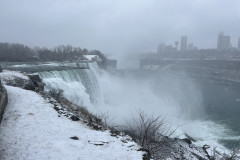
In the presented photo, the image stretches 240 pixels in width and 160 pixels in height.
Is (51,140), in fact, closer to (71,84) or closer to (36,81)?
(36,81)

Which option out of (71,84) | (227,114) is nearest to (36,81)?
(71,84)

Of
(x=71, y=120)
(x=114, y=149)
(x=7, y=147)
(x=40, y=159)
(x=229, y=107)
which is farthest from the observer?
(x=229, y=107)

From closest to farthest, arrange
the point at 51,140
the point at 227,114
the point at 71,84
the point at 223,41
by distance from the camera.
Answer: the point at 51,140 → the point at 71,84 → the point at 227,114 → the point at 223,41

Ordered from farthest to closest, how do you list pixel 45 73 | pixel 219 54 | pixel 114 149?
1. pixel 219 54
2. pixel 45 73
3. pixel 114 149

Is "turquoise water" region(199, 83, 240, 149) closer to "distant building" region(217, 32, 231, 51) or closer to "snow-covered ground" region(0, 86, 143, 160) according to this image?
"snow-covered ground" region(0, 86, 143, 160)

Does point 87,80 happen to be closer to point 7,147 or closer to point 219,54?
point 7,147

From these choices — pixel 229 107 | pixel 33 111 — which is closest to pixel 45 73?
pixel 33 111

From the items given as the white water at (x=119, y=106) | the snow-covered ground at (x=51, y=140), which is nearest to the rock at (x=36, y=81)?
the white water at (x=119, y=106)

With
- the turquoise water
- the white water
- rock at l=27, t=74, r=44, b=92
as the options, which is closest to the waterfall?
the white water
